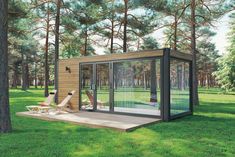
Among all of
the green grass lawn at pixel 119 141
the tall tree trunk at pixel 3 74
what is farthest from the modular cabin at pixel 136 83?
the tall tree trunk at pixel 3 74

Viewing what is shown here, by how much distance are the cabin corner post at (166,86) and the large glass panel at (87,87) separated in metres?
3.21

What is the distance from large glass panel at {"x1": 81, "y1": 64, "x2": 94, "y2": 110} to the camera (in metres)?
10.4

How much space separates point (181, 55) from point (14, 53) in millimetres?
32987

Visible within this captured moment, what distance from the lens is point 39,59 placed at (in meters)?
43.6

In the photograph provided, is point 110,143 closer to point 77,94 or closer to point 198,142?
point 198,142

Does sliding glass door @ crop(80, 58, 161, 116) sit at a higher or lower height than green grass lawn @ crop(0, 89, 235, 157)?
higher

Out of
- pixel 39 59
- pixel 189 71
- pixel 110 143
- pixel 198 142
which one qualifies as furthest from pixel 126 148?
pixel 39 59

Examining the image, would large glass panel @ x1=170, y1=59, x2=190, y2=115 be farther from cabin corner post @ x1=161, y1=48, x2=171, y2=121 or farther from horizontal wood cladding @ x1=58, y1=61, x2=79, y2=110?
horizontal wood cladding @ x1=58, y1=61, x2=79, y2=110

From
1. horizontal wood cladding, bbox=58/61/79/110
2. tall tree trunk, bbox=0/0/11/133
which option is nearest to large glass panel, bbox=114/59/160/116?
horizontal wood cladding, bbox=58/61/79/110

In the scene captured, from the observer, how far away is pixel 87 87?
10.5 meters

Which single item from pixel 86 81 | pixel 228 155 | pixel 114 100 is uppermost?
pixel 86 81

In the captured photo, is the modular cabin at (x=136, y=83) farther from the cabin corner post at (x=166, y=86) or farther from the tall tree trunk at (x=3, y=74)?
the tall tree trunk at (x=3, y=74)

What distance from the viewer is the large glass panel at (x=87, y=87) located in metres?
10.4

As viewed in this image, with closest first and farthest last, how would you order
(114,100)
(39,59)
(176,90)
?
1. (176,90)
2. (114,100)
3. (39,59)
